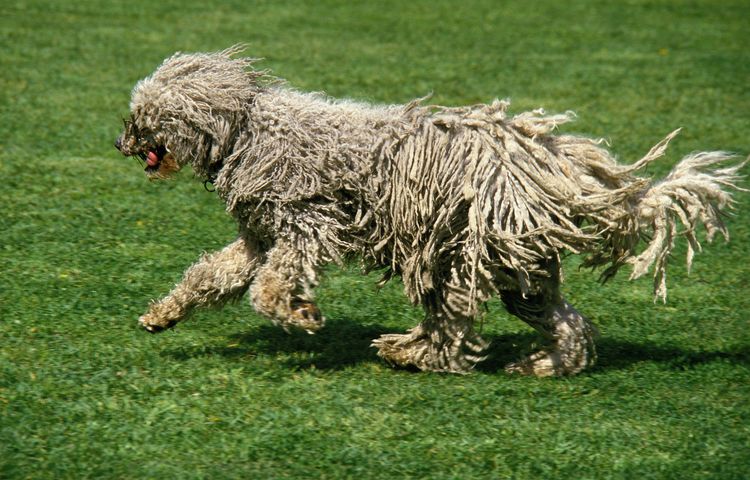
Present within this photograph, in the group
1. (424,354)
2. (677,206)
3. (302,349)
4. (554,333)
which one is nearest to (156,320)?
(302,349)

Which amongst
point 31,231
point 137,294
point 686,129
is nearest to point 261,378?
point 137,294

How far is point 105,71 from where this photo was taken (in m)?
13.0

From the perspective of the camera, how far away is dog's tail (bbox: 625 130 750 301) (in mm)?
6120

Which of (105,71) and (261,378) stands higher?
(105,71)

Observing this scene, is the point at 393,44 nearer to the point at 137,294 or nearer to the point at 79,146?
the point at 79,146

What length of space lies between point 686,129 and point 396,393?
6.80 m

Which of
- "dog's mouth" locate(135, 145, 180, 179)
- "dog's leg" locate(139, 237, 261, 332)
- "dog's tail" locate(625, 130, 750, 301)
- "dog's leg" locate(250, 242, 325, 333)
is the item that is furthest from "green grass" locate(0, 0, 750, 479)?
"dog's mouth" locate(135, 145, 180, 179)

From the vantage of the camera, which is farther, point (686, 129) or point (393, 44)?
point (393, 44)

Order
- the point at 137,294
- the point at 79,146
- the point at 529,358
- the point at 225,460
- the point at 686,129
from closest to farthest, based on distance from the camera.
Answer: the point at 225,460 < the point at 529,358 < the point at 137,294 < the point at 79,146 < the point at 686,129

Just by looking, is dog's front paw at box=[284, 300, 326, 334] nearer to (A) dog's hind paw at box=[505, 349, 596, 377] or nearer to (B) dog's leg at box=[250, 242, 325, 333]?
(B) dog's leg at box=[250, 242, 325, 333]

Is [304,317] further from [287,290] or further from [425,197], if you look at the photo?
[425,197]

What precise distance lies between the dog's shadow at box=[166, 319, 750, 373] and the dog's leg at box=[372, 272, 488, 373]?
236mm

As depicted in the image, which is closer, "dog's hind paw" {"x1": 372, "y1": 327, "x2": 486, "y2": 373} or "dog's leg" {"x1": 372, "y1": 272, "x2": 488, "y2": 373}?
"dog's leg" {"x1": 372, "y1": 272, "x2": 488, "y2": 373}

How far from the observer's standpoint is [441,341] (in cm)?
625
